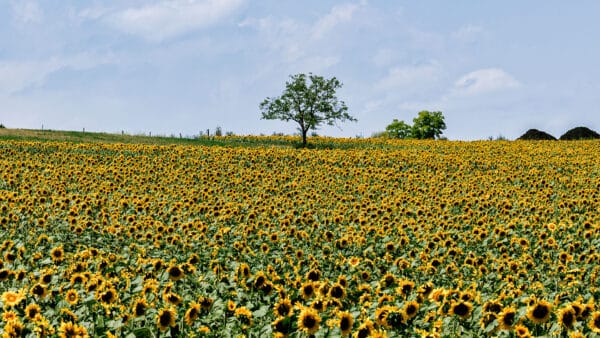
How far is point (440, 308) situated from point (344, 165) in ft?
70.1

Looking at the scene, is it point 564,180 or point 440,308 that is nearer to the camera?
point 440,308

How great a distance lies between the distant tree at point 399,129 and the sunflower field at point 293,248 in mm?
57989

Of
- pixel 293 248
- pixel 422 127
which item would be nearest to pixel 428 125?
pixel 422 127

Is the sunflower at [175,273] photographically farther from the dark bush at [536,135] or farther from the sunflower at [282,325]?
the dark bush at [536,135]

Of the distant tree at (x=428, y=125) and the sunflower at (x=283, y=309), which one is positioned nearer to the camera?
the sunflower at (x=283, y=309)

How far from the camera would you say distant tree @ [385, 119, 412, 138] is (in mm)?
86062

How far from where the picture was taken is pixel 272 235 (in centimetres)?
1145

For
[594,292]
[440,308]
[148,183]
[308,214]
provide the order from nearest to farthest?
[440,308]
[594,292]
[308,214]
[148,183]

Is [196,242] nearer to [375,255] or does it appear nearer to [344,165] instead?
[375,255]

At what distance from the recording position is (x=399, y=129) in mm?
86562

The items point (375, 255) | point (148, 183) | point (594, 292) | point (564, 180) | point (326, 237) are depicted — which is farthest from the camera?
point (564, 180)

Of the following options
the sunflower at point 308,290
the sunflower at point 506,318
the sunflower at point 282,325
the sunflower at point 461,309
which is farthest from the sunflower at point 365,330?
the sunflower at point 506,318

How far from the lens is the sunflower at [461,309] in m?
5.88

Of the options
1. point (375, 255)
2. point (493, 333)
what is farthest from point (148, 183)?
point (493, 333)
